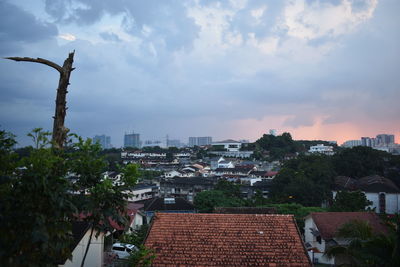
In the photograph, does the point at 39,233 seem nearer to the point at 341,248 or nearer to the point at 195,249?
the point at 195,249

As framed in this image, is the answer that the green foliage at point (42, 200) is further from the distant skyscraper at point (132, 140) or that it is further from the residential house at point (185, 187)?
the distant skyscraper at point (132, 140)

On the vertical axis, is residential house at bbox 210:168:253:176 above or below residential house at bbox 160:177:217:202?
above

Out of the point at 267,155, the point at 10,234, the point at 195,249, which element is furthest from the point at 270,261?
the point at 267,155

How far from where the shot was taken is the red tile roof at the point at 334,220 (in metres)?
17.1

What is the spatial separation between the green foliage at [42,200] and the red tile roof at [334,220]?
562 inches

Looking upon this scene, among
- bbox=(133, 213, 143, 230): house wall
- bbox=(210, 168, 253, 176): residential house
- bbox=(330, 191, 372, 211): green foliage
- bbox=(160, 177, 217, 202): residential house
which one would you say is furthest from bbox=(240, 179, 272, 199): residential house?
bbox=(133, 213, 143, 230): house wall

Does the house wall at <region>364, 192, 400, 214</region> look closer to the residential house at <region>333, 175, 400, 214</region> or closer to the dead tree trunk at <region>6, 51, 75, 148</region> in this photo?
the residential house at <region>333, 175, 400, 214</region>

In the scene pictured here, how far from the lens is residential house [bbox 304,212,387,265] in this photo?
16938 millimetres

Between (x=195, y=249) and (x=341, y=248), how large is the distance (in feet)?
14.2

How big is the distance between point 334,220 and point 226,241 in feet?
35.0

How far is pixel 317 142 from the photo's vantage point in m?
112

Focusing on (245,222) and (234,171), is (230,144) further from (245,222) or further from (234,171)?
(245,222)

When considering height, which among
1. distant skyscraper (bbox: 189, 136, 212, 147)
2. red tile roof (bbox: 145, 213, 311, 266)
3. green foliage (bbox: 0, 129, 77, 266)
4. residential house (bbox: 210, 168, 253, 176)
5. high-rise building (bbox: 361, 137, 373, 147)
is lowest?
red tile roof (bbox: 145, 213, 311, 266)

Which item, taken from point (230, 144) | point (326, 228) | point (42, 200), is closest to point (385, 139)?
point (230, 144)
